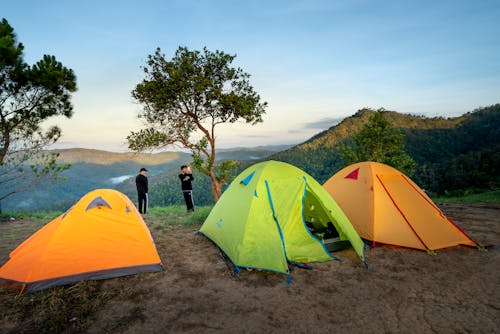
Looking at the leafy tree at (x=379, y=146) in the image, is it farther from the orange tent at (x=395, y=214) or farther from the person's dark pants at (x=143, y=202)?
the person's dark pants at (x=143, y=202)

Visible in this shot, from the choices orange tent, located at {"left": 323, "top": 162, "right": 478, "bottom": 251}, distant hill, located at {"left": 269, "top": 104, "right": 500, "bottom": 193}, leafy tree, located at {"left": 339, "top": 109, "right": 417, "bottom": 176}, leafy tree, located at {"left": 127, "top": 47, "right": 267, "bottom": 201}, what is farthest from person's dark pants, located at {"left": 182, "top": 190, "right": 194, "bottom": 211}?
distant hill, located at {"left": 269, "top": 104, "right": 500, "bottom": 193}

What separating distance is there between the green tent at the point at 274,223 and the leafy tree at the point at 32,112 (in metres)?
7.91

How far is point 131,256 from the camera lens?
4.99 meters

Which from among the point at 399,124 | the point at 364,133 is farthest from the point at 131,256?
the point at 399,124

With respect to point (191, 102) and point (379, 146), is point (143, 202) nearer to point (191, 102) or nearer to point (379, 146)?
point (191, 102)

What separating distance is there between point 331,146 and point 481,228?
186 ft

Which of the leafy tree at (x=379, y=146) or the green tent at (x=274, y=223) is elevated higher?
the leafy tree at (x=379, y=146)

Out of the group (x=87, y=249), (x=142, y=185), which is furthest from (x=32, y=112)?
(x=87, y=249)

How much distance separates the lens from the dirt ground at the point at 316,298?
3400 mm

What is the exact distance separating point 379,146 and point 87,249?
21.0 metres

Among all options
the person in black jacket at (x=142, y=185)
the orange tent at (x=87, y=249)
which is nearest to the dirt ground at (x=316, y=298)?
the orange tent at (x=87, y=249)

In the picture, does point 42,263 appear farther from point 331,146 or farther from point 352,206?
point 331,146

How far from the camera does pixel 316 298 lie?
4.08m

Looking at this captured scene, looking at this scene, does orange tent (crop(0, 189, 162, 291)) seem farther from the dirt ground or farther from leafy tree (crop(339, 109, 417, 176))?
leafy tree (crop(339, 109, 417, 176))
